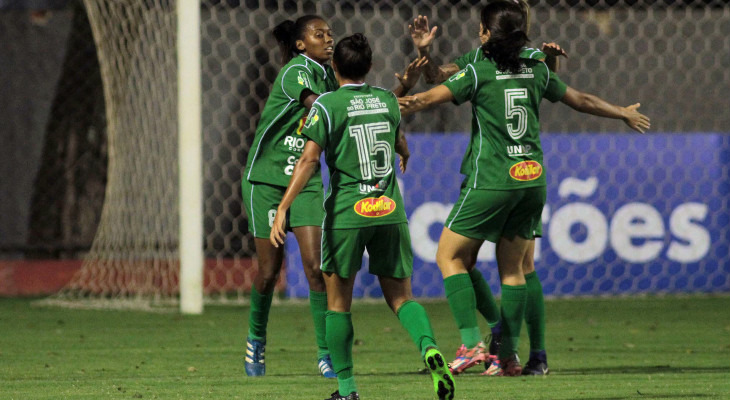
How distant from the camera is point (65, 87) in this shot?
35.6 ft

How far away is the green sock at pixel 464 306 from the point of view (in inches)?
217

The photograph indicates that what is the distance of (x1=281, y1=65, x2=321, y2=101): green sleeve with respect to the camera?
545 centimetres

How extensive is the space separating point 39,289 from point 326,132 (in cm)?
679

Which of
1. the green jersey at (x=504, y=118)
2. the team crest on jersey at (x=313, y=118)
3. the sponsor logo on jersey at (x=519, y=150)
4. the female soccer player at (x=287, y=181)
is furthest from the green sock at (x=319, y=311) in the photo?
the team crest on jersey at (x=313, y=118)

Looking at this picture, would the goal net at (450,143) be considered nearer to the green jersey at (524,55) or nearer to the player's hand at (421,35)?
the green jersey at (524,55)

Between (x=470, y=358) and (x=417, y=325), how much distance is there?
3.25 feet

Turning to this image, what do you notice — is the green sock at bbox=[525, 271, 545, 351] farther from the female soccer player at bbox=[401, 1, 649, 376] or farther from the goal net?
the goal net

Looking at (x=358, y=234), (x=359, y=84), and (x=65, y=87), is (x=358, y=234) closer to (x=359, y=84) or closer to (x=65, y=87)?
(x=359, y=84)

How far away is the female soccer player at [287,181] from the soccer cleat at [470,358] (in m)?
0.58

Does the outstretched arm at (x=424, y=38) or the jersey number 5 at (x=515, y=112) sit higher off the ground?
the outstretched arm at (x=424, y=38)

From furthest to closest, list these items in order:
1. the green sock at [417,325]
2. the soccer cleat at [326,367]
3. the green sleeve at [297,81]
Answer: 1. the soccer cleat at [326,367]
2. the green sleeve at [297,81]
3. the green sock at [417,325]

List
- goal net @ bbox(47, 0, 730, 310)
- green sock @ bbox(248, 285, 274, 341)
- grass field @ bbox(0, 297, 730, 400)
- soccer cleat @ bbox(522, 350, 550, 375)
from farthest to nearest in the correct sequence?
1. goal net @ bbox(47, 0, 730, 310)
2. green sock @ bbox(248, 285, 274, 341)
3. soccer cleat @ bbox(522, 350, 550, 375)
4. grass field @ bbox(0, 297, 730, 400)

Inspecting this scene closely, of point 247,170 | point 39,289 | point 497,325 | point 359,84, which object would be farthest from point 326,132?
point 39,289

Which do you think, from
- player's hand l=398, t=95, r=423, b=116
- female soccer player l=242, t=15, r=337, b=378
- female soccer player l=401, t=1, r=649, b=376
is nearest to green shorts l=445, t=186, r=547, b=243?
female soccer player l=401, t=1, r=649, b=376
